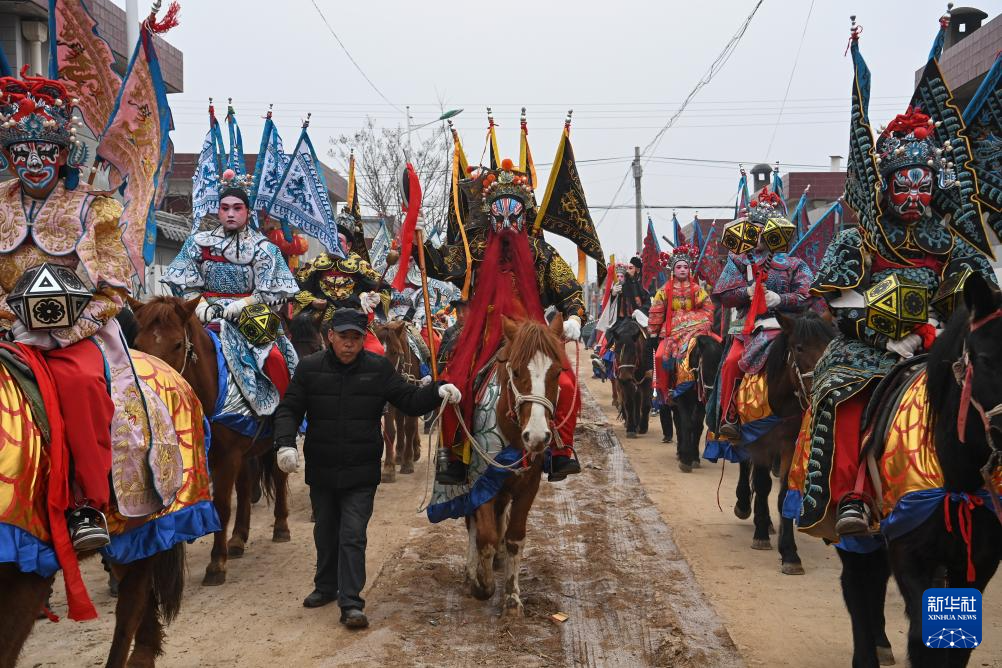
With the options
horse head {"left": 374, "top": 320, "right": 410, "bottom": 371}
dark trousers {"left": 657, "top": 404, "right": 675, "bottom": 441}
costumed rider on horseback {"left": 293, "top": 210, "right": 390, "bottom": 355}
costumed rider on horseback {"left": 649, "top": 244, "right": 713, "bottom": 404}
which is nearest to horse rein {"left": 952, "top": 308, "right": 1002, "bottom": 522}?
costumed rider on horseback {"left": 293, "top": 210, "right": 390, "bottom": 355}

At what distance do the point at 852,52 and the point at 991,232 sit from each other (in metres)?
1.43

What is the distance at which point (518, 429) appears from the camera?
21.3ft

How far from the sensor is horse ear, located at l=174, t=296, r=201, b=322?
6.88 metres

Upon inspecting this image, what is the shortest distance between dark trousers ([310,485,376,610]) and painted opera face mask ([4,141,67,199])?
2.97m

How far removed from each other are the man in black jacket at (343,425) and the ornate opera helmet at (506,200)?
1597 mm

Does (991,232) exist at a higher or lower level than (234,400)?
higher

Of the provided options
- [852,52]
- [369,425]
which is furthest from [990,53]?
[369,425]

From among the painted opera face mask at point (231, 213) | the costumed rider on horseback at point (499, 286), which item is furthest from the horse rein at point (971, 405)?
the painted opera face mask at point (231, 213)

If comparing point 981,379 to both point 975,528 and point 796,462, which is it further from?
point 796,462

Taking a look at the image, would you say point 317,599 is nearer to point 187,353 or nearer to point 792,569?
point 187,353

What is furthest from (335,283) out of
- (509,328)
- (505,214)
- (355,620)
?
(355,620)

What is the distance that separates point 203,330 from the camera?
7445 mm

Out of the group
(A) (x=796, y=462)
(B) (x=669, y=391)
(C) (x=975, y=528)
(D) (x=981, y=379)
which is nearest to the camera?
(D) (x=981, y=379)

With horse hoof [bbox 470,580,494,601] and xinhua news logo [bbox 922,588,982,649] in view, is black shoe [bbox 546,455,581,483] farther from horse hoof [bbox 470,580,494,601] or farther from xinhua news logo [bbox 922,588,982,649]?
xinhua news logo [bbox 922,588,982,649]
